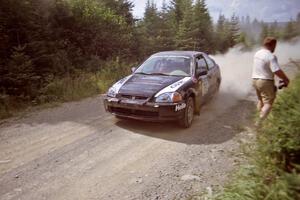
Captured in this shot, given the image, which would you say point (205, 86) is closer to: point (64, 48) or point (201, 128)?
→ point (201, 128)

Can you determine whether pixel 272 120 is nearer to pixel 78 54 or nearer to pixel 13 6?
pixel 13 6

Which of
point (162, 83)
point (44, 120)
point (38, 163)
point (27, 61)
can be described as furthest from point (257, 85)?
point (27, 61)

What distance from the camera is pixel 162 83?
6746 millimetres

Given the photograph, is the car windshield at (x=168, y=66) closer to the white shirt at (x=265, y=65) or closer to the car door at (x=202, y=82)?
the car door at (x=202, y=82)

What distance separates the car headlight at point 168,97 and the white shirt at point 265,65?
1.76 meters

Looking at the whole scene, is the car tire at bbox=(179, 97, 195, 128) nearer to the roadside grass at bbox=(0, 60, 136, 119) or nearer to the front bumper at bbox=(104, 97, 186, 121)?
the front bumper at bbox=(104, 97, 186, 121)

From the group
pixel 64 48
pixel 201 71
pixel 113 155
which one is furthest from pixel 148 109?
pixel 64 48

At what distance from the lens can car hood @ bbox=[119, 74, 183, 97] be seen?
6.45m

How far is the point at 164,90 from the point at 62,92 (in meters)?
5.07

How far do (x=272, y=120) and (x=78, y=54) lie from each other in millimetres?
13001

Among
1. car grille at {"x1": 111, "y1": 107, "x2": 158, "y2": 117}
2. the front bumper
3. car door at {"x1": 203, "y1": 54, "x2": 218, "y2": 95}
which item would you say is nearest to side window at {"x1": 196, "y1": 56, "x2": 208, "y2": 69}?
car door at {"x1": 203, "y1": 54, "x2": 218, "y2": 95}

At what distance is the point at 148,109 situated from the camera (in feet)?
20.6

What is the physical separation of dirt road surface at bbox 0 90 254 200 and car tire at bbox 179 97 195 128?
0.15 meters

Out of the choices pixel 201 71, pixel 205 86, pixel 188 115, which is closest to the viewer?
pixel 188 115
